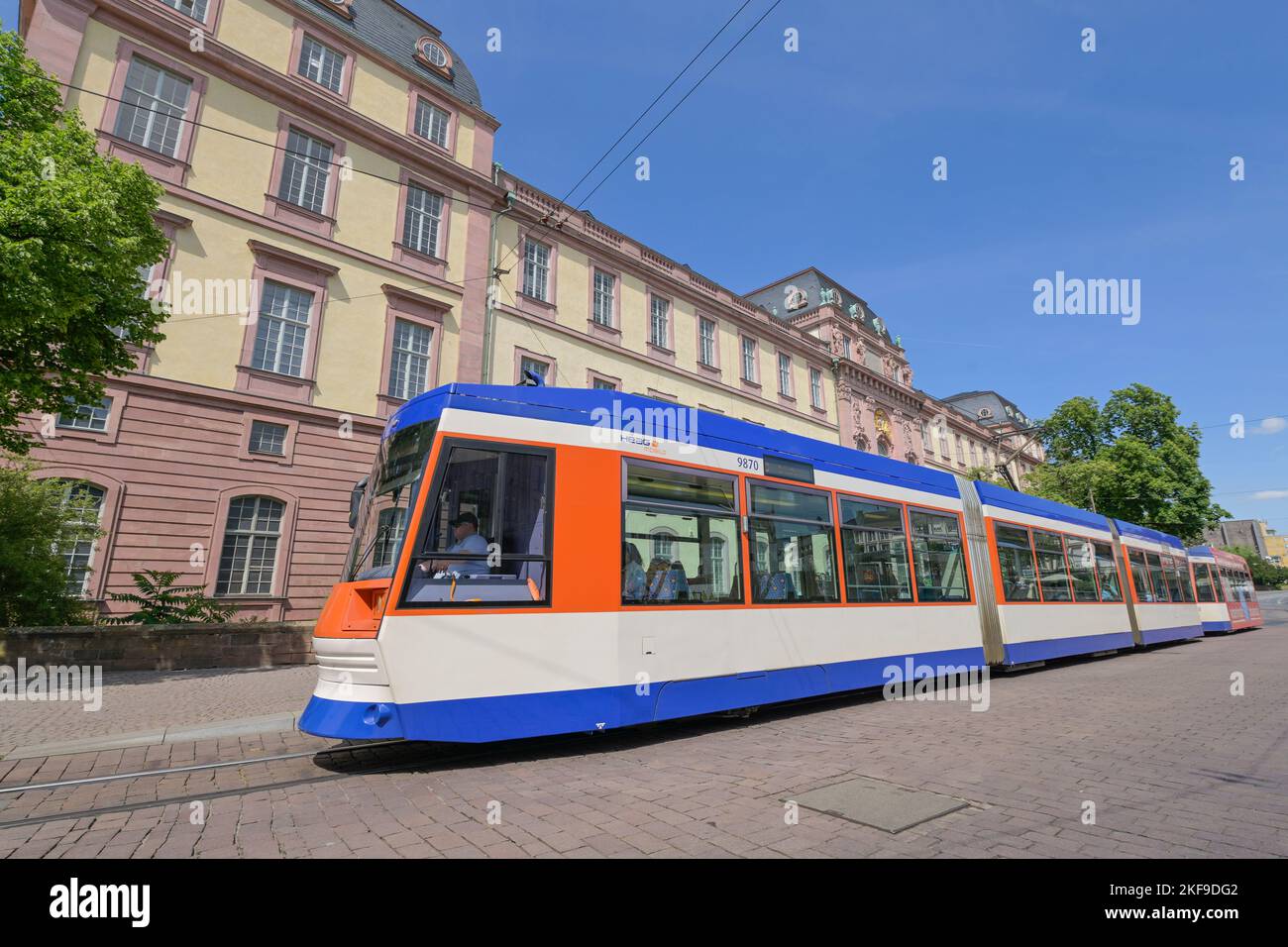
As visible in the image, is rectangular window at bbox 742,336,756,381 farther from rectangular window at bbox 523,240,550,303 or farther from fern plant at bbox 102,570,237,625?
fern plant at bbox 102,570,237,625

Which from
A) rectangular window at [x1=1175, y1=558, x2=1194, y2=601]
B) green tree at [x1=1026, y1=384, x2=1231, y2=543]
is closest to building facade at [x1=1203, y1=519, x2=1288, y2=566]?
green tree at [x1=1026, y1=384, x2=1231, y2=543]

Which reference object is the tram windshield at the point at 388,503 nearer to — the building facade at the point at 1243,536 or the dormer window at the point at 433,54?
the dormer window at the point at 433,54

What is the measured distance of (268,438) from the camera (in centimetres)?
1500

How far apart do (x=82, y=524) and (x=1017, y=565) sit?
17092 mm

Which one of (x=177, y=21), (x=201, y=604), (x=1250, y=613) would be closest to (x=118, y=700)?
(x=201, y=604)

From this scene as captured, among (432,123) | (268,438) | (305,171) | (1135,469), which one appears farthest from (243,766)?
(1135,469)

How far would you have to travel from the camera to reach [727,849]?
3.04 m

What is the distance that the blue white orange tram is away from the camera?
471 centimetres

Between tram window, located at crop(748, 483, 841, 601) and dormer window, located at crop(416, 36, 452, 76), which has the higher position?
Result: dormer window, located at crop(416, 36, 452, 76)

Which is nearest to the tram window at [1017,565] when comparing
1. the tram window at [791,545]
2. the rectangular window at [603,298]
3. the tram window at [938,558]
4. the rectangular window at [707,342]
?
the tram window at [938,558]

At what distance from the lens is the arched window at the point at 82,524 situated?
11373 mm

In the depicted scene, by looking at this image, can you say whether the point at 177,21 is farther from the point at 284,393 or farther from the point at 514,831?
the point at 514,831

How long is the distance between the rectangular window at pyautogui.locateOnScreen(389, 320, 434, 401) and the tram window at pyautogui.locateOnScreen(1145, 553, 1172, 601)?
20.8 meters

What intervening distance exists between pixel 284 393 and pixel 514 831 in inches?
591
